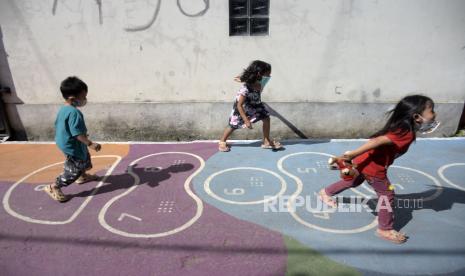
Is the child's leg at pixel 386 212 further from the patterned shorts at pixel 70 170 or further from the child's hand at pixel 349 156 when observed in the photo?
the patterned shorts at pixel 70 170

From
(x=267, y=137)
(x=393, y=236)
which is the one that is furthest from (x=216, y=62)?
(x=393, y=236)

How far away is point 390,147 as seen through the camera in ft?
9.22

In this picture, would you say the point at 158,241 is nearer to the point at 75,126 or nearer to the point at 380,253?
the point at 75,126

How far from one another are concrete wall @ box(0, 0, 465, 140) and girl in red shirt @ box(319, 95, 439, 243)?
236cm

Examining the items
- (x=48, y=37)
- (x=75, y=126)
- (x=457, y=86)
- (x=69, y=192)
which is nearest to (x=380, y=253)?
(x=75, y=126)

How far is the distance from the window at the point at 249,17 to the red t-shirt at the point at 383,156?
2.76 meters

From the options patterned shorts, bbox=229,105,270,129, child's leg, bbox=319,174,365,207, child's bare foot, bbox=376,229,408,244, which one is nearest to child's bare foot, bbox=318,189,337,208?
child's leg, bbox=319,174,365,207

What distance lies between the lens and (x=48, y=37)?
16.5 feet

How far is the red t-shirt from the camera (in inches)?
107

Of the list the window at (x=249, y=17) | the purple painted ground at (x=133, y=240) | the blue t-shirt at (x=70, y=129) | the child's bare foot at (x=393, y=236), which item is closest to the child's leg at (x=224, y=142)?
the purple painted ground at (x=133, y=240)

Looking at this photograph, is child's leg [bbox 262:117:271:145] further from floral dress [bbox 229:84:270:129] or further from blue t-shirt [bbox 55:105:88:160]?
blue t-shirt [bbox 55:105:88:160]

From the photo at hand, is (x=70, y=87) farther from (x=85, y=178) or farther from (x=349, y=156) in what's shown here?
(x=349, y=156)

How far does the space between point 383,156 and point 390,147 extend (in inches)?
4.1

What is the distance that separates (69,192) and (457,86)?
584cm
